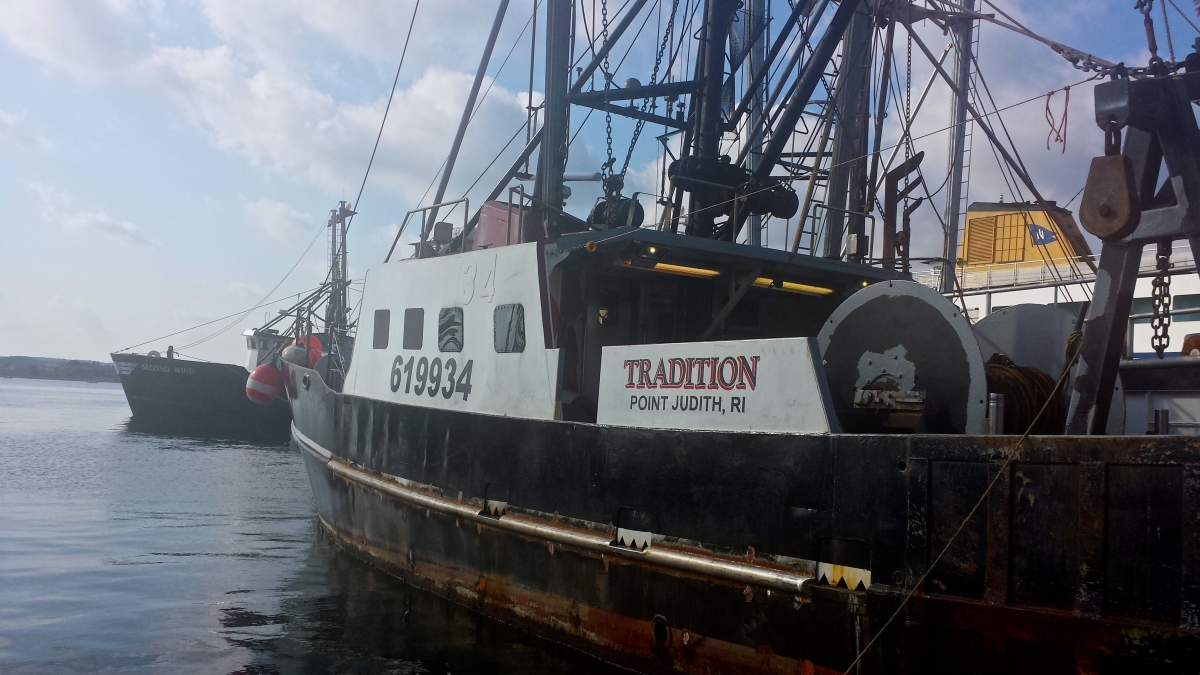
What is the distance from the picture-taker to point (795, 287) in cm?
805

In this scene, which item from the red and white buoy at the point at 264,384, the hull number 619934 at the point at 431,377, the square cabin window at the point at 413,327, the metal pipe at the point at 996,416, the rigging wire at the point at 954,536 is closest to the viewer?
the rigging wire at the point at 954,536

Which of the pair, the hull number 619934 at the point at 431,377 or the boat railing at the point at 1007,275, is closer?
the hull number 619934 at the point at 431,377

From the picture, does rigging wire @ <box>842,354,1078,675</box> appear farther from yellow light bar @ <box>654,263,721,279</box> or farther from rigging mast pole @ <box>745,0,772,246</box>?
rigging mast pole @ <box>745,0,772,246</box>

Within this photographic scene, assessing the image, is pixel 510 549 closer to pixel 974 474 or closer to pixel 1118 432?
pixel 974 474

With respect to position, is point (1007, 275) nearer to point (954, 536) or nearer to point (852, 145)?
point (852, 145)

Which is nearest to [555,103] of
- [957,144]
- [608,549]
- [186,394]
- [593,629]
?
[608,549]

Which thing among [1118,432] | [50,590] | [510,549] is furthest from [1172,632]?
[50,590]

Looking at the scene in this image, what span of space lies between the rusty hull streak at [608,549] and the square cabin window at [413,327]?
1.40m

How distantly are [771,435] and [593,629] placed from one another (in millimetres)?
2137

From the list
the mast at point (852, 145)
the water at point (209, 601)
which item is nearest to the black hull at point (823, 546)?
the water at point (209, 601)

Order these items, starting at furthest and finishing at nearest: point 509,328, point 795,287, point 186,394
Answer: point 186,394 < point 795,287 < point 509,328

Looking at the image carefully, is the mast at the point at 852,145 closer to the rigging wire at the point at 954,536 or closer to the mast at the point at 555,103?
the mast at the point at 555,103

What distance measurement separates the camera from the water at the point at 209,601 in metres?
6.55

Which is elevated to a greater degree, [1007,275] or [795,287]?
[1007,275]
